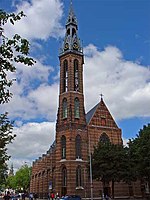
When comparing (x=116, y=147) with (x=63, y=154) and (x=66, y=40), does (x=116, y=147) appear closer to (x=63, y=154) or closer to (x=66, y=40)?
(x=63, y=154)

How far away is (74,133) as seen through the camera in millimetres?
61656

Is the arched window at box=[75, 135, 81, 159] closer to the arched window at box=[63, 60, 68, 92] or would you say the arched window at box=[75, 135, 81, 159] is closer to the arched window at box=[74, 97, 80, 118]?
the arched window at box=[74, 97, 80, 118]

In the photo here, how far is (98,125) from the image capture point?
66.8 meters

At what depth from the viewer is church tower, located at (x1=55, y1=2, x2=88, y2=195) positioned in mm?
59156

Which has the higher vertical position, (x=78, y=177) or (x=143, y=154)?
(x=143, y=154)

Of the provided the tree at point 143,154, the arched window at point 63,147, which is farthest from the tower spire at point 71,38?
the tree at point 143,154

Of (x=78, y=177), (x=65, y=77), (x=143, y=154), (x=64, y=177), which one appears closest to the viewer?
(x=143, y=154)

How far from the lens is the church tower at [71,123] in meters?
59.2

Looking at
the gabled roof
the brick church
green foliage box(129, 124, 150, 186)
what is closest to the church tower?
the brick church

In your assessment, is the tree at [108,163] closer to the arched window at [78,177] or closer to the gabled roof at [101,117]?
the arched window at [78,177]

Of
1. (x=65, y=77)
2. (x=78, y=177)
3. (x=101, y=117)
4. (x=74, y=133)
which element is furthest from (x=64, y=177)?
(x=65, y=77)

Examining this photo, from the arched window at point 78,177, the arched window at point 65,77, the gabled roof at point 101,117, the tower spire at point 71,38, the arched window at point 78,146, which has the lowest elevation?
the arched window at point 78,177

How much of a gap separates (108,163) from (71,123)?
15.9m

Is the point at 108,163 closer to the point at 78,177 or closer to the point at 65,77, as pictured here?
the point at 78,177
